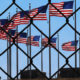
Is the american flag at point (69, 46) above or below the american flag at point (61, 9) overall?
below

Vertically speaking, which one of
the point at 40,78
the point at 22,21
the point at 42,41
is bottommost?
the point at 40,78

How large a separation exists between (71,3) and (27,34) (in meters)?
4.12

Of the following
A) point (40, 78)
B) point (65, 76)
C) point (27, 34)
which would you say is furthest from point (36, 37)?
Answer: point (40, 78)

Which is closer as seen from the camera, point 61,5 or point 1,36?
point 61,5

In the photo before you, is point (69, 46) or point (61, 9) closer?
point (61, 9)

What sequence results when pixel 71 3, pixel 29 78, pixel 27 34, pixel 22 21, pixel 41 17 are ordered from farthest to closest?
pixel 29 78 → pixel 27 34 → pixel 71 3 → pixel 22 21 → pixel 41 17

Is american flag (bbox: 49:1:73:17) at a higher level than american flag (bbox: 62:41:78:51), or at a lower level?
higher

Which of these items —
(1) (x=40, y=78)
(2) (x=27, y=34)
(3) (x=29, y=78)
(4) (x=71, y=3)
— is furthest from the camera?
(1) (x=40, y=78)

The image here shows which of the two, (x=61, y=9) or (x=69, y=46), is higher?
(x=61, y=9)

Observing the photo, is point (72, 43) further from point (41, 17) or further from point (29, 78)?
point (41, 17)

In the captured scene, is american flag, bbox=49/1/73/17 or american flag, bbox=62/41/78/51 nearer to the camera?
american flag, bbox=49/1/73/17

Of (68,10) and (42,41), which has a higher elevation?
(68,10)

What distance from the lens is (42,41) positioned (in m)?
22.7

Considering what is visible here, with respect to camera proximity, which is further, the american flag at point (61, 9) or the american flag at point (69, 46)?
the american flag at point (69, 46)
